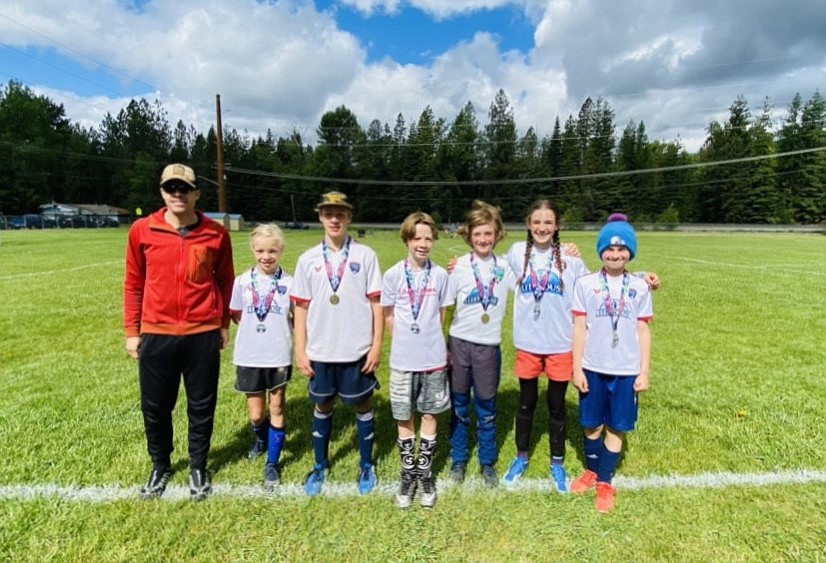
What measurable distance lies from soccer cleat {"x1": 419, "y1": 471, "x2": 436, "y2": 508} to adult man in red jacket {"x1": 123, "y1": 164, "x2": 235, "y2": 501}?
151 cm

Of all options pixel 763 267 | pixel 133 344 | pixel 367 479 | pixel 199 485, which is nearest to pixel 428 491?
pixel 367 479

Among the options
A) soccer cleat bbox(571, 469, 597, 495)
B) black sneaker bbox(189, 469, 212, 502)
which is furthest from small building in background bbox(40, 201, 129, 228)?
soccer cleat bbox(571, 469, 597, 495)

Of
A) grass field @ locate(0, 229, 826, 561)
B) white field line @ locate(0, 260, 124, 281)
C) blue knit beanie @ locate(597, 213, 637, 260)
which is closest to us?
grass field @ locate(0, 229, 826, 561)

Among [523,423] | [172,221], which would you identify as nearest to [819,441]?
[523,423]

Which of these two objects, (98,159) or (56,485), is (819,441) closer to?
(56,485)

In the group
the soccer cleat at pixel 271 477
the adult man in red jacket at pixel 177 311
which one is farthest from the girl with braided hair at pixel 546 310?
the adult man in red jacket at pixel 177 311

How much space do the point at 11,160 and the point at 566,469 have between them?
91.8m

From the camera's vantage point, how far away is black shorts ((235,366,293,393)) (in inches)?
136

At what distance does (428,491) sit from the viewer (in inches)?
127

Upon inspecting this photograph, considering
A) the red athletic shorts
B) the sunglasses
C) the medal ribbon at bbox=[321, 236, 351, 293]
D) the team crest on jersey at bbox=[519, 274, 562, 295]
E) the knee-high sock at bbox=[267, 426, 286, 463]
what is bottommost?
the knee-high sock at bbox=[267, 426, 286, 463]

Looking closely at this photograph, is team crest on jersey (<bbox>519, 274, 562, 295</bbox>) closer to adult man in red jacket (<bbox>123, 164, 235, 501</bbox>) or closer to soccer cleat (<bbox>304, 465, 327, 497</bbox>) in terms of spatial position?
soccer cleat (<bbox>304, 465, 327, 497</bbox>)

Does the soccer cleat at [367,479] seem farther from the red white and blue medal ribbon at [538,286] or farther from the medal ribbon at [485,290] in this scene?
the red white and blue medal ribbon at [538,286]

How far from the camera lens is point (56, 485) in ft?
10.9

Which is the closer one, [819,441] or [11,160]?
[819,441]
